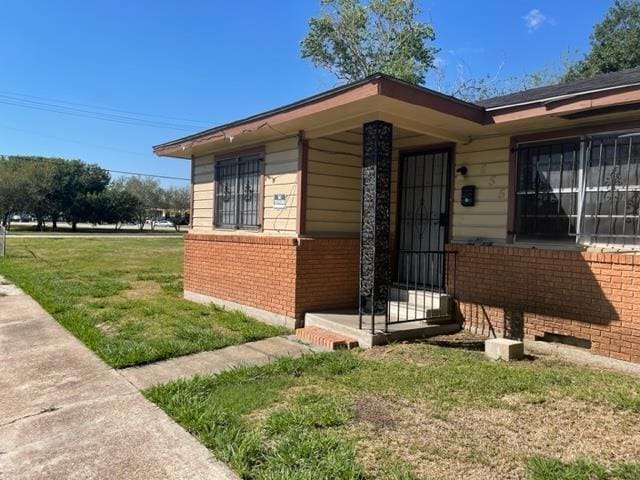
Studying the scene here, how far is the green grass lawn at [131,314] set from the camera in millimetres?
5355

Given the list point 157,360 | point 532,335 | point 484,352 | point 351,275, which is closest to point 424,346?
point 484,352

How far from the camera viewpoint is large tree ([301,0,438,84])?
25734 millimetres

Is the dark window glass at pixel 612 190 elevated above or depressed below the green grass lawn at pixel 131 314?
above

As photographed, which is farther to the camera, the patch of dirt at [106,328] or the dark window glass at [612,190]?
the patch of dirt at [106,328]

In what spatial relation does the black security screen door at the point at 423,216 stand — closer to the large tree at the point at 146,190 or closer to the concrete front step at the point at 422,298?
the concrete front step at the point at 422,298

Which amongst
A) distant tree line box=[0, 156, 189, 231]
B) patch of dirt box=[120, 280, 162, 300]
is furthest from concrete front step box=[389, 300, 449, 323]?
distant tree line box=[0, 156, 189, 231]

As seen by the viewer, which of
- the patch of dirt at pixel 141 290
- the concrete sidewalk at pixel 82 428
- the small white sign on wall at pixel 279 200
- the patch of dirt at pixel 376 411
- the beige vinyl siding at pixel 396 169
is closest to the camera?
the concrete sidewalk at pixel 82 428

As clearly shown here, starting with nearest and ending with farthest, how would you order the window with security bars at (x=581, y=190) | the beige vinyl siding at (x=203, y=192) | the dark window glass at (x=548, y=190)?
1. the window with security bars at (x=581, y=190)
2. the dark window glass at (x=548, y=190)
3. the beige vinyl siding at (x=203, y=192)

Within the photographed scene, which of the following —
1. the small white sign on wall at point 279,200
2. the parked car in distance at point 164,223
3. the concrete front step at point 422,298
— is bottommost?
the concrete front step at point 422,298

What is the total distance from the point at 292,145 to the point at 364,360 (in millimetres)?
3210

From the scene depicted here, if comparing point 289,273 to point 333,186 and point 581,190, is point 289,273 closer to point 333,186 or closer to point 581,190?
point 333,186

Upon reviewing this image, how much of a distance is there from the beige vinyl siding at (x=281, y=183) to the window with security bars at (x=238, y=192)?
27 cm

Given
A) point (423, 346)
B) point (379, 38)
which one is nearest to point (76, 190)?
point (379, 38)

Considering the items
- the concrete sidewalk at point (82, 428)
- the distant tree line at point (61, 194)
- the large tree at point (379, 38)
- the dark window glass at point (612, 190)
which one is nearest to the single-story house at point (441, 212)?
the dark window glass at point (612, 190)
